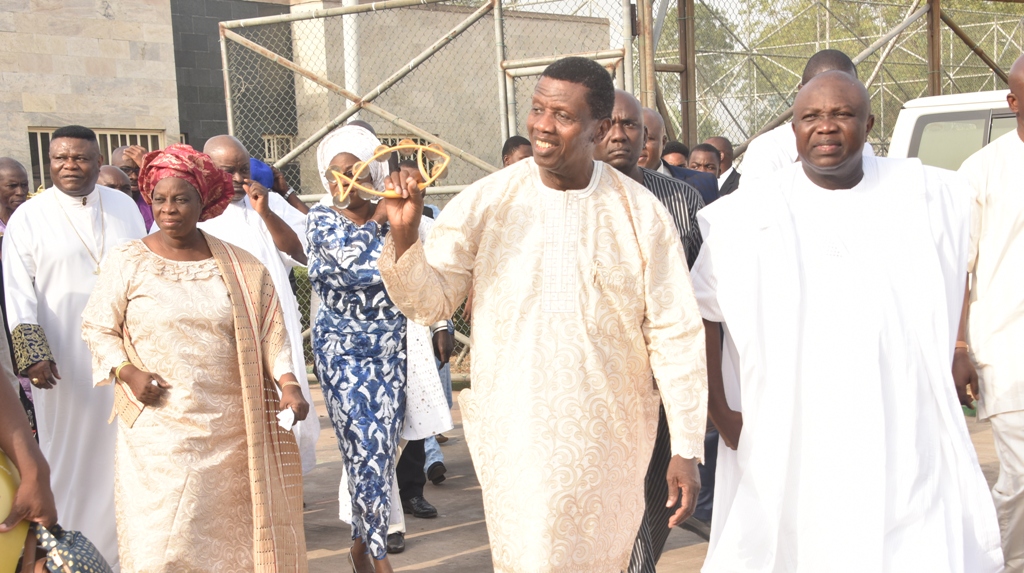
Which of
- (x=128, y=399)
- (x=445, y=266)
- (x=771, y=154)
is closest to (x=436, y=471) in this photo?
(x=128, y=399)

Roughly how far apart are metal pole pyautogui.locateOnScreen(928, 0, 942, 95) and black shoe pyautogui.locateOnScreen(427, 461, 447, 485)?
6328 millimetres

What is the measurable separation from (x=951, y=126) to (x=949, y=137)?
0.08 m

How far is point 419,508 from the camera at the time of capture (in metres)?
6.64

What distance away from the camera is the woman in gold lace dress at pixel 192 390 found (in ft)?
14.4

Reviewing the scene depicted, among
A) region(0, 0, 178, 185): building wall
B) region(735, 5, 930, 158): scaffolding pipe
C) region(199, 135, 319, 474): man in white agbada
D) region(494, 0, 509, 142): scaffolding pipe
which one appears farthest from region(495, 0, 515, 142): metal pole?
region(0, 0, 178, 185): building wall

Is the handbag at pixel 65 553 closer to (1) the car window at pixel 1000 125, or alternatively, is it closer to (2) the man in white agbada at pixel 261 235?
(2) the man in white agbada at pixel 261 235

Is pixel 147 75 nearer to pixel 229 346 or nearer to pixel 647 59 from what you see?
pixel 647 59

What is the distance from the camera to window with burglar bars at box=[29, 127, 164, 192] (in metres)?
16.4

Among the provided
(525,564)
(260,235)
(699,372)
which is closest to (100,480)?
(260,235)

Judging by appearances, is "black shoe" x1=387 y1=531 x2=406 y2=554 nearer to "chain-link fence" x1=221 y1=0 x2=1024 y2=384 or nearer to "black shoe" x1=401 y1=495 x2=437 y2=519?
"black shoe" x1=401 y1=495 x2=437 y2=519

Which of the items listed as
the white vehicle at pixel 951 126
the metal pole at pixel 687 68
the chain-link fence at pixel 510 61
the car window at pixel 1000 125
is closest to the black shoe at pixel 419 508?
the chain-link fence at pixel 510 61

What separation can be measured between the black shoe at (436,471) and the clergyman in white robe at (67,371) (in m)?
2.17

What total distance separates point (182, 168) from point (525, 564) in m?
2.16

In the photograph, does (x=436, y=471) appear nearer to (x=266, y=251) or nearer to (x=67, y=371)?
(x=266, y=251)
